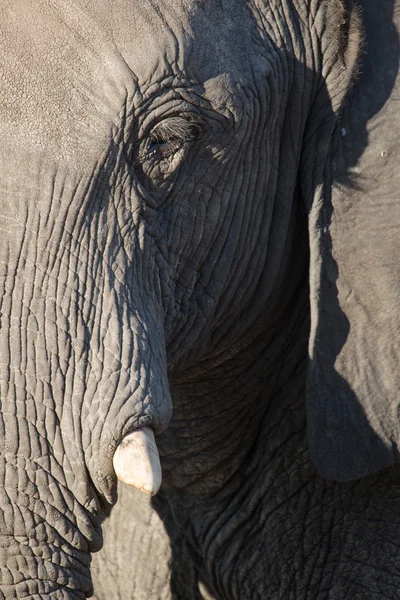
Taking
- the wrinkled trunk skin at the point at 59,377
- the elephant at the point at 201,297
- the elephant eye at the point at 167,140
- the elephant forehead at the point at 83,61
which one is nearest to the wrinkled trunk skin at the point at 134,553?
the elephant at the point at 201,297

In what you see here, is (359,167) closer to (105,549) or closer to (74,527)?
(74,527)

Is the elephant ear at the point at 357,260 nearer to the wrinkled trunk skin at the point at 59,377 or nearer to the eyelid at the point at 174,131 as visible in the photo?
the eyelid at the point at 174,131

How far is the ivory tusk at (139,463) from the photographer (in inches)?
105

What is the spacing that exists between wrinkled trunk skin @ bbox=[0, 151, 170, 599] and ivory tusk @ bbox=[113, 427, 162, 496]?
0.02 metres

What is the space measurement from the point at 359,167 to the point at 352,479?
83 cm

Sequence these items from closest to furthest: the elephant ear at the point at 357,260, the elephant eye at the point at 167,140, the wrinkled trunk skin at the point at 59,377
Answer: the wrinkled trunk skin at the point at 59,377 → the elephant eye at the point at 167,140 → the elephant ear at the point at 357,260

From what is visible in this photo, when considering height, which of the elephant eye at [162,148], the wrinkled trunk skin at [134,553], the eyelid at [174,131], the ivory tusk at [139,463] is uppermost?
the eyelid at [174,131]

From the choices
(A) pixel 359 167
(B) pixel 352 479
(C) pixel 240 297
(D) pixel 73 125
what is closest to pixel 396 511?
(B) pixel 352 479

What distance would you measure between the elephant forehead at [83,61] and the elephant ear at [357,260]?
0.46 m

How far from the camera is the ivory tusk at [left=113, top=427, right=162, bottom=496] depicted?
105 inches

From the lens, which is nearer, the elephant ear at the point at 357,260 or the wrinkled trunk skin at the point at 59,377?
the wrinkled trunk skin at the point at 59,377

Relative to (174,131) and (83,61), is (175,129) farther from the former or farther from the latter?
(83,61)

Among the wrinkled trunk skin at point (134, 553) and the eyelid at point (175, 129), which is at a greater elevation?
the eyelid at point (175, 129)

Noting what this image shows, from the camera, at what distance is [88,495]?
8.98 ft
